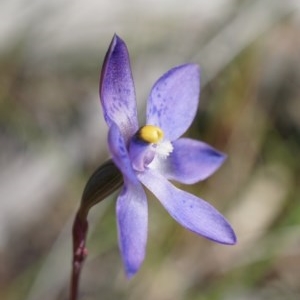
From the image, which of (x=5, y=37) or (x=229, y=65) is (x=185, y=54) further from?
(x=5, y=37)

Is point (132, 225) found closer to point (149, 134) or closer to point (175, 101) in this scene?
point (149, 134)

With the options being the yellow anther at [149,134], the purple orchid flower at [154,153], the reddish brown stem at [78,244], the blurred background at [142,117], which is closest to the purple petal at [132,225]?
the purple orchid flower at [154,153]

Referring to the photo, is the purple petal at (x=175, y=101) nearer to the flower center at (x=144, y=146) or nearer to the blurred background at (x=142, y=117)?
the flower center at (x=144, y=146)

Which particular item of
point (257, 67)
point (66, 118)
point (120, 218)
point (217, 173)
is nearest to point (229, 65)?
point (257, 67)

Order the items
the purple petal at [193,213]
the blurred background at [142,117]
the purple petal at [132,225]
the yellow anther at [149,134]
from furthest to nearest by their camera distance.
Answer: the blurred background at [142,117] < the yellow anther at [149,134] < the purple petal at [193,213] < the purple petal at [132,225]

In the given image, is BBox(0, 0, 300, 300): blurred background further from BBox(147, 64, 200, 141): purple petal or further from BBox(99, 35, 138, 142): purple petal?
BBox(99, 35, 138, 142): purple petal

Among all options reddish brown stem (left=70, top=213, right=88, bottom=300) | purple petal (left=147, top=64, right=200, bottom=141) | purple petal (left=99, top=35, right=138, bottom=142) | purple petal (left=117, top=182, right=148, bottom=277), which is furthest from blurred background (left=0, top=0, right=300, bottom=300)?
purple petal (left=117, top=182, right=148, bottom=277)

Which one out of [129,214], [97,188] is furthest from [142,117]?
[129,214]
